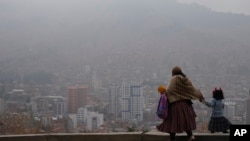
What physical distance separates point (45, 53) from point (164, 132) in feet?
127

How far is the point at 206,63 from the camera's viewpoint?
145 feet

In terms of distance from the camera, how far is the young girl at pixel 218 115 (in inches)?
351

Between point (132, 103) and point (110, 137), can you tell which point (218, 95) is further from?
point (132, 103)

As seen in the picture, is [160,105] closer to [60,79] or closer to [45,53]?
[60,79]

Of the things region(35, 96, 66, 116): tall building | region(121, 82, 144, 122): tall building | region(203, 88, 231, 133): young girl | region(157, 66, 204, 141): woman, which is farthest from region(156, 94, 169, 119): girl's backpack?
region(35, 96, 66, 116): tall building

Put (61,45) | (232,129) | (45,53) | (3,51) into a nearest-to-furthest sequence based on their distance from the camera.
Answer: (232,129) < (3,51) < (45,53) < (61,45)

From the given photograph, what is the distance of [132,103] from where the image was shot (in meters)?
20.8

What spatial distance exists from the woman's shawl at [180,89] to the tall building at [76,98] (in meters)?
13.7

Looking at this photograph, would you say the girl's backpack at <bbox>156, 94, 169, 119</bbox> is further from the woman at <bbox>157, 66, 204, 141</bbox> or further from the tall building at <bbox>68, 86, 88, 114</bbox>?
the tall building at <bbox>68, 86, 88, 114</bbox>

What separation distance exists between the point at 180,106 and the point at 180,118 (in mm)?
222

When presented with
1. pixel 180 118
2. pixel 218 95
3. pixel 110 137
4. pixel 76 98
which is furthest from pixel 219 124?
pixel 76 98

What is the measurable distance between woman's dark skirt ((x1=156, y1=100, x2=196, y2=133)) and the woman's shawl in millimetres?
105

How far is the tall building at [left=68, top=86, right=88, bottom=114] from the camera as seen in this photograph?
74.9 ft

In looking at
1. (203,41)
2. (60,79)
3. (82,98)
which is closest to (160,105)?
(82,98)
